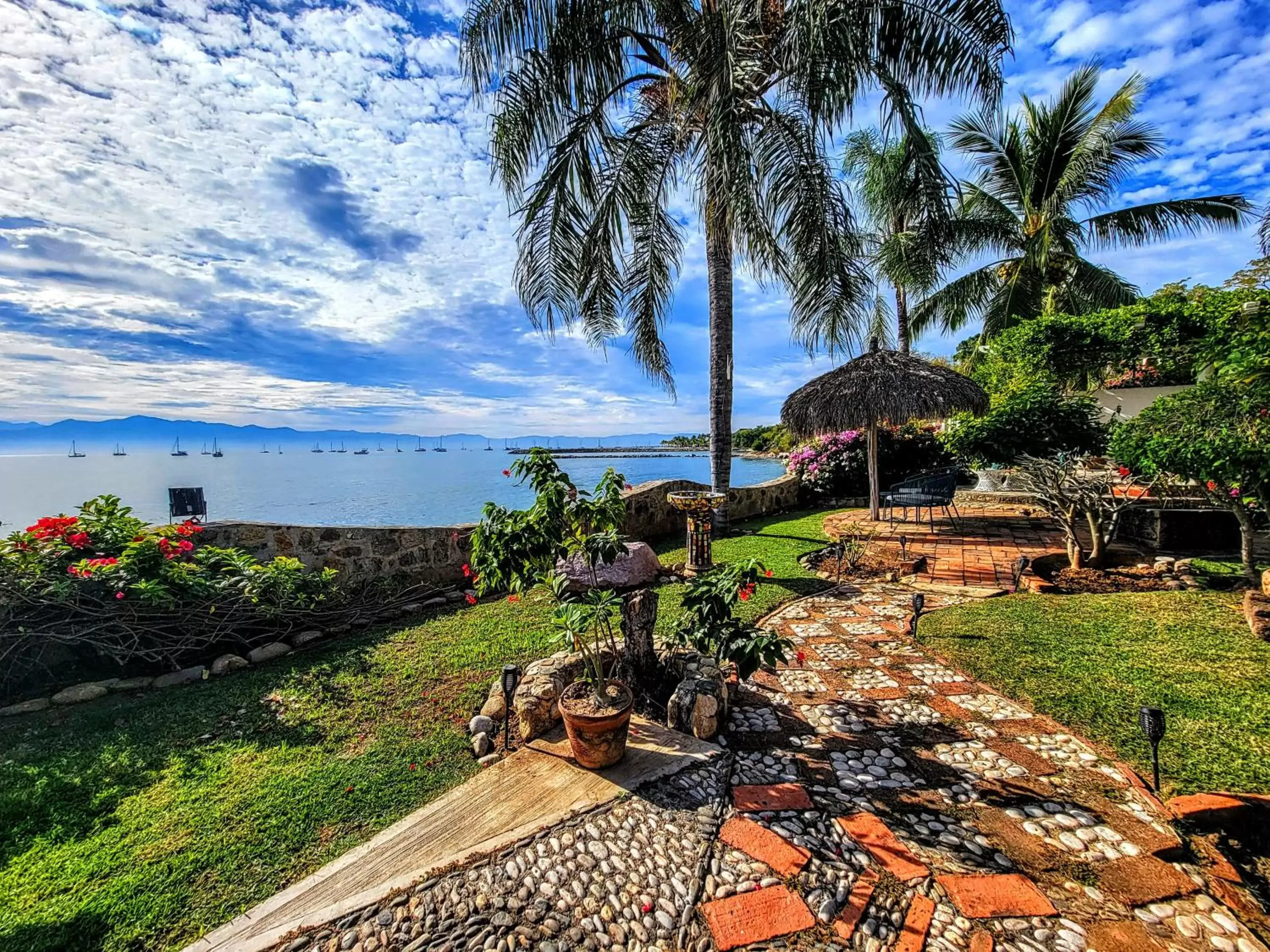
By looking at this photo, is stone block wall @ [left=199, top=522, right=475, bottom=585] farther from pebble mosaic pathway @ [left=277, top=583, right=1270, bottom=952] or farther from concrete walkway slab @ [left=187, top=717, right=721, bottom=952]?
pebble mosaic pathway @ [left=277, top=583, right=1270, bottom=952]

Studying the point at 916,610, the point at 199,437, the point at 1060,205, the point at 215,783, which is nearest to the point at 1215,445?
the point at 916,610

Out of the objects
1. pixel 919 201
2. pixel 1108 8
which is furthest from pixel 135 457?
pixel 1108 8

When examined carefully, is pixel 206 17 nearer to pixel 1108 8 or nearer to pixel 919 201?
pixel 919 201

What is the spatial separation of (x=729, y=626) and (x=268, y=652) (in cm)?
453

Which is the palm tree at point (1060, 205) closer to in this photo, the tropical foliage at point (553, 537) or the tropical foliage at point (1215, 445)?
the tropical foliage at point (1215, 445)

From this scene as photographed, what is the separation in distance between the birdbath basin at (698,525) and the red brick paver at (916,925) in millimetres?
5142

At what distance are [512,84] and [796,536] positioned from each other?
8.39 meters

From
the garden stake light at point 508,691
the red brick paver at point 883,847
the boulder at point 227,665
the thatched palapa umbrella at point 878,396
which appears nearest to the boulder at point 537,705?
the garden stake light at point 508,691

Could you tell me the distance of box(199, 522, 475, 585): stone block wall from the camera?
5766mm

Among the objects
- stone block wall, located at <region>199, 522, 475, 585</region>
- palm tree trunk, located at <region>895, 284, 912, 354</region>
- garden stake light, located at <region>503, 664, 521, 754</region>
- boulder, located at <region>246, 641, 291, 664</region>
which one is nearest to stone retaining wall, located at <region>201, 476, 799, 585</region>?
stone block wall, located at <region>199, 522, 475, 585</region>

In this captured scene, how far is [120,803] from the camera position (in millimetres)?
2781

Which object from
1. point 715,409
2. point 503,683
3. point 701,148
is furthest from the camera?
point 715,409

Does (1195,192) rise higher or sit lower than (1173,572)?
higher

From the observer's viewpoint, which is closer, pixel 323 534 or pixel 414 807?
pixel 414 807
